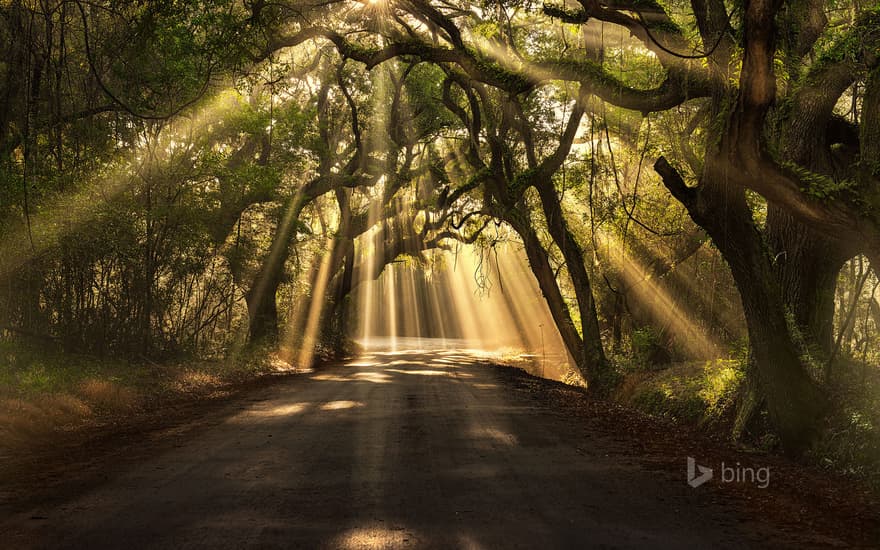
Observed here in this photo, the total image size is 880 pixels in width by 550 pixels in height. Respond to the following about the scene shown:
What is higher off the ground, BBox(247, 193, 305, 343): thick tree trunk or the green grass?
BBox(247, 193, 305, 343): thick tree trunk

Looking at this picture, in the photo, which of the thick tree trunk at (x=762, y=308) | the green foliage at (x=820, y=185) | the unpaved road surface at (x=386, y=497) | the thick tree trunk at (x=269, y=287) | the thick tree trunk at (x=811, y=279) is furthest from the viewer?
the thick tree trunk at (x=269, y=287)

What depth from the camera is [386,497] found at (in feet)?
18.3

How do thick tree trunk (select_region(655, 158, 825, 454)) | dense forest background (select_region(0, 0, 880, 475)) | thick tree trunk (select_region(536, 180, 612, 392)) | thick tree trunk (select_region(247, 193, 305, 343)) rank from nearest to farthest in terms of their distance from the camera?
dense forest background (select_region(0, 0, 880, 475))
thick tree trunk (select_region(655, 158, 825, 454))
thick tree trunk (select_region(536, 180, 612, 392))
thick tree trunk (select_region(247, 193, 305, 343))

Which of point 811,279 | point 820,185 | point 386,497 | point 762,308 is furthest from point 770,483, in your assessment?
point 811,279

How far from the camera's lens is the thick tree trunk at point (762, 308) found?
8.27 m

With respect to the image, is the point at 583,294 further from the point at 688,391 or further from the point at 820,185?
the point at 820,185

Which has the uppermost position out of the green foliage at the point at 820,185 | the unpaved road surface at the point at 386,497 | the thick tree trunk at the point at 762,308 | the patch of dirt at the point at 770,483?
the green foliage at the point at 820,185

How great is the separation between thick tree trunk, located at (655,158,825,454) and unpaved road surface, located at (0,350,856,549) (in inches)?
81.7

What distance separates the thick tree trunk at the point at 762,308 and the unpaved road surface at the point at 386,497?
6.81 feet

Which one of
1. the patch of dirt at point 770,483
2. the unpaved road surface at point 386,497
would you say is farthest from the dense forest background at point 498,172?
the unpaved road surface at point 386,497

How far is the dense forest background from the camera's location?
7.87 meters

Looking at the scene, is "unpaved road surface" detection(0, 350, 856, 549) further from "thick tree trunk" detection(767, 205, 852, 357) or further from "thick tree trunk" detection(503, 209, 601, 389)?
"thick tree trunk" detection(503, 209, 601, 389)

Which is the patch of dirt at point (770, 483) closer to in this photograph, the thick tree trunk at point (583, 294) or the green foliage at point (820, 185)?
the green foliage at point (820, 185)

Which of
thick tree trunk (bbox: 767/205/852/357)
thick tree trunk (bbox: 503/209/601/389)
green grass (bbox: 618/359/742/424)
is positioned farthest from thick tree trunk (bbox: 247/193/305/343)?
thick tree trunk (bbox: 767/205/852/357)
